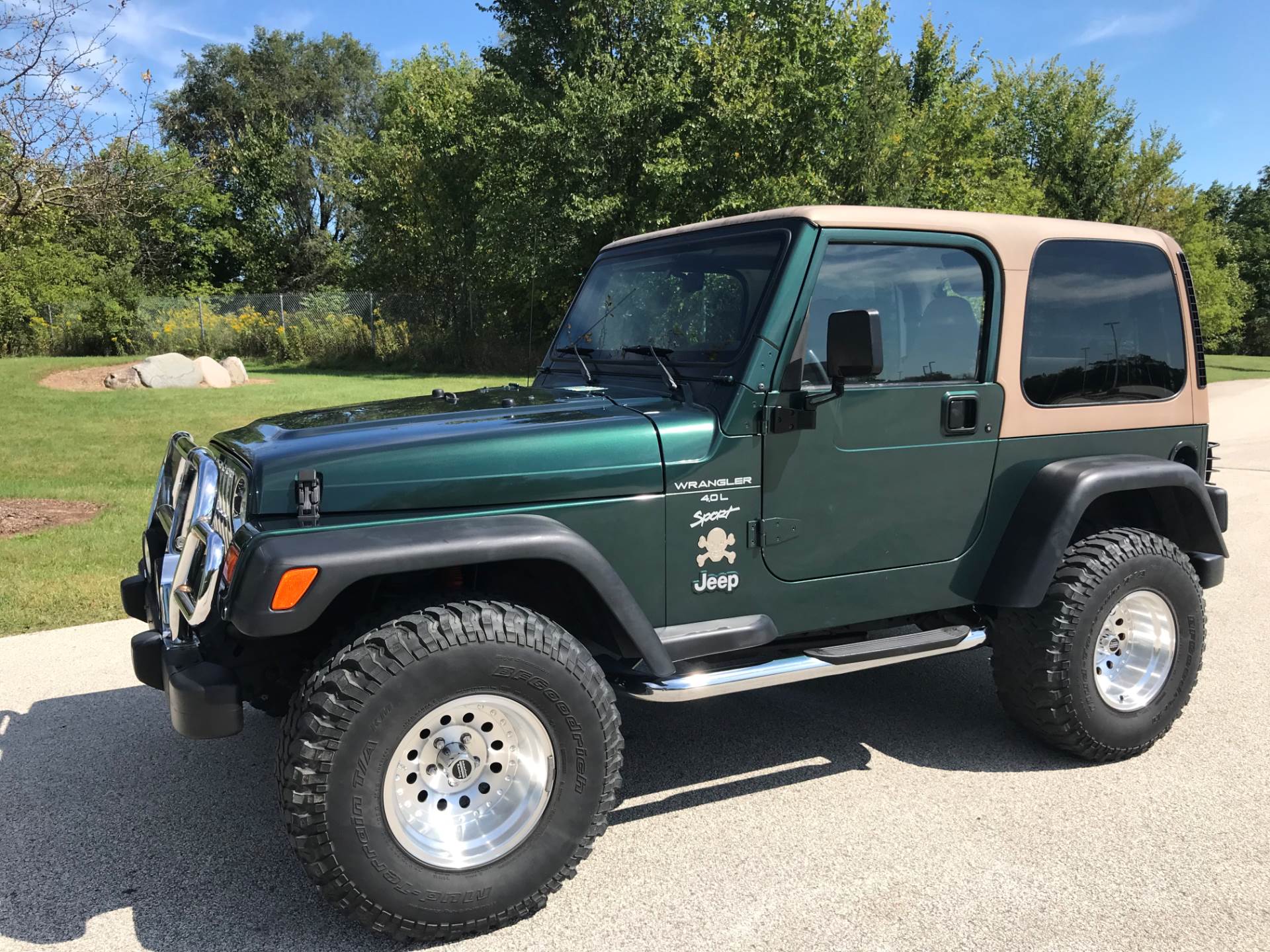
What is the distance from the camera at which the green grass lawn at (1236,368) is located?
94.8 ft

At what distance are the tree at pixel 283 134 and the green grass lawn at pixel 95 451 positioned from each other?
21825 mm

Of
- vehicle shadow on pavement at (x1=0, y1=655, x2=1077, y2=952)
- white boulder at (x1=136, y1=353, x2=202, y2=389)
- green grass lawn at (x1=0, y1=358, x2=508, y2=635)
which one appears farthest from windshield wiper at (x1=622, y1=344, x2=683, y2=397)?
white boulder at (x1=136, y1=353, x2=202, y2=389)

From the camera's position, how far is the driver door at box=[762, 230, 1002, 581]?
3.13 metres

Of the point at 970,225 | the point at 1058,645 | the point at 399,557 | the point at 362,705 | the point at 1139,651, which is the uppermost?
the point at 970,225

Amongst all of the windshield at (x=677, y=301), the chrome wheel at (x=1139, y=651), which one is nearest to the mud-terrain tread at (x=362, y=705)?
the windshield at (x=677, y=301)

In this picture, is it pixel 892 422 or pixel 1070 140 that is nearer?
pixel 892 422

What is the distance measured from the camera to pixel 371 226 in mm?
33688

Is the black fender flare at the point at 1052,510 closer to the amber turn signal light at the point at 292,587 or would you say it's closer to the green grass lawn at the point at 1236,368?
the amber turn signal light at the point at 292,587

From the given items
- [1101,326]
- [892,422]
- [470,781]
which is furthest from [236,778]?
[1101,326]

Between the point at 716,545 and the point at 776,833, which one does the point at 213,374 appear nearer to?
the point at 716,545

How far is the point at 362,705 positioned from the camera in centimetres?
249

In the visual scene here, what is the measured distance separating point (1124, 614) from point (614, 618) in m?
2.26

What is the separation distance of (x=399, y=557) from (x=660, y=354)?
1.36 meters

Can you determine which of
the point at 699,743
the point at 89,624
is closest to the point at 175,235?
the point at 89,624
